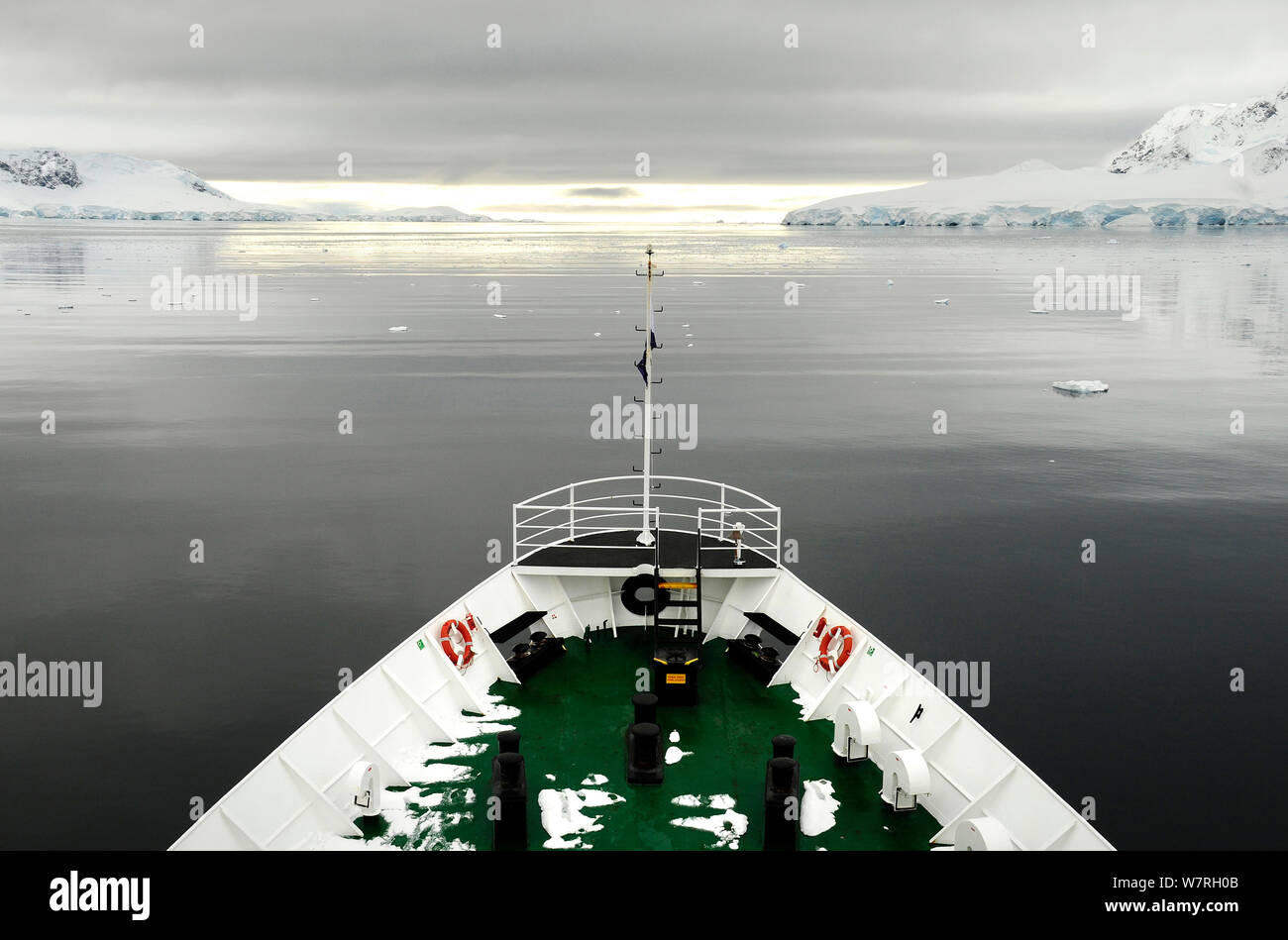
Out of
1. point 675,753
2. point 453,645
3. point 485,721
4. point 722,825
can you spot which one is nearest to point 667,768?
point 675,753

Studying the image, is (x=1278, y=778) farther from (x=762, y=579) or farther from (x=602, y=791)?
(x=602, y=791)

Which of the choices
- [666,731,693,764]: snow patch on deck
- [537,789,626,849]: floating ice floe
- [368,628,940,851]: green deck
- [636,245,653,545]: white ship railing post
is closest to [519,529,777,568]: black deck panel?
[636,245,653,545]: white ship railing post

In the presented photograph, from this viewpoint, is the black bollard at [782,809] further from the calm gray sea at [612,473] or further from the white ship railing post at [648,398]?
the calm gray sea at [612,473]

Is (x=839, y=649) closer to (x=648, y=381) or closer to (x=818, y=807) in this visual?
(x=818, y=807)

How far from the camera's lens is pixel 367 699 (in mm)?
13555

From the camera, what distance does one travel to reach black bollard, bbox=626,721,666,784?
501 inches

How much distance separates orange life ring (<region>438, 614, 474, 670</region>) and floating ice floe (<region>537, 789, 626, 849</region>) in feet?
11.3

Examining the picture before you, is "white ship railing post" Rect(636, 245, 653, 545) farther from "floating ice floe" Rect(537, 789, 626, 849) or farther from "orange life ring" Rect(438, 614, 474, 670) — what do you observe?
"floating ice floe" Rect(537, 789, 626, 849)

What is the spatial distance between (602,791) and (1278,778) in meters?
12.9

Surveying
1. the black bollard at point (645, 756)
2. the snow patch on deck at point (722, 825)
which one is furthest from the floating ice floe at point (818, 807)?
the black bollard at point (645, 756)

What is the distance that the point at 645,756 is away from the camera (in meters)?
12.8

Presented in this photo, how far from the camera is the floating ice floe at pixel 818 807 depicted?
1184 cm
